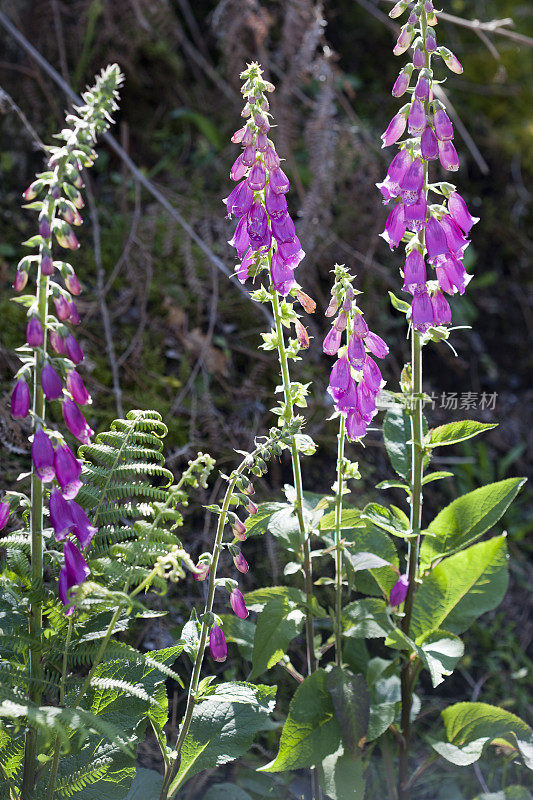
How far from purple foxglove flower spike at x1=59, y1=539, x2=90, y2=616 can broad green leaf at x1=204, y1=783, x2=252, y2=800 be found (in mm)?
999

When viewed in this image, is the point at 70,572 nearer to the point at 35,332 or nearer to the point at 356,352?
the point at 35,332

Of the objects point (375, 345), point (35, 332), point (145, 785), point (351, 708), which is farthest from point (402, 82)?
point (145, 785)

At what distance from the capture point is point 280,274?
7.35 ft

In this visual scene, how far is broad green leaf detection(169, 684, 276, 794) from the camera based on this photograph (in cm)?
225

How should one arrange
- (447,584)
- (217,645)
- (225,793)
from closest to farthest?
(217,645), (225,793), (447,584)

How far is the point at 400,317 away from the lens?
4.77 m

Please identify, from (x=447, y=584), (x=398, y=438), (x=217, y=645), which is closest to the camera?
(x=217, y=645)

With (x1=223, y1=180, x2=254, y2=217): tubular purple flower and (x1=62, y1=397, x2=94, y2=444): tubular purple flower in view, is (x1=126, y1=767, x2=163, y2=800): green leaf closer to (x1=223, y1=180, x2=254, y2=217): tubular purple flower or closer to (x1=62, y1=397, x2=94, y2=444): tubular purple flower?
(x1=62, y1=397, x2=94, y2=444): tubular purple flower

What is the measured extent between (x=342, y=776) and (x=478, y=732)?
0.50m

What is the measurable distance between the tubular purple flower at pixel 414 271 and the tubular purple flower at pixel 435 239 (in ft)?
0.13

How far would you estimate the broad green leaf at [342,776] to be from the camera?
94.0 inches

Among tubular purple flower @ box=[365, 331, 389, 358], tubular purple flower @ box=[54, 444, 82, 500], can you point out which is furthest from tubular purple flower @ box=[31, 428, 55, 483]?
tubular purple flower @ box=[365, 331, 389, 358]

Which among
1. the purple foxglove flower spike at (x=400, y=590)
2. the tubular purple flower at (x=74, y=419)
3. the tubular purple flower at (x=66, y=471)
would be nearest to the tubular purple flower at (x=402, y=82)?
the tubular purple flower at (x=74, y=419)

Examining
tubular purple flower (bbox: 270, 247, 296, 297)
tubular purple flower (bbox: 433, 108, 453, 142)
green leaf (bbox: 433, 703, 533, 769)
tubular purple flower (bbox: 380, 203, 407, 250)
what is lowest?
green leaf (bbox: 433, 703, 533, 769)
